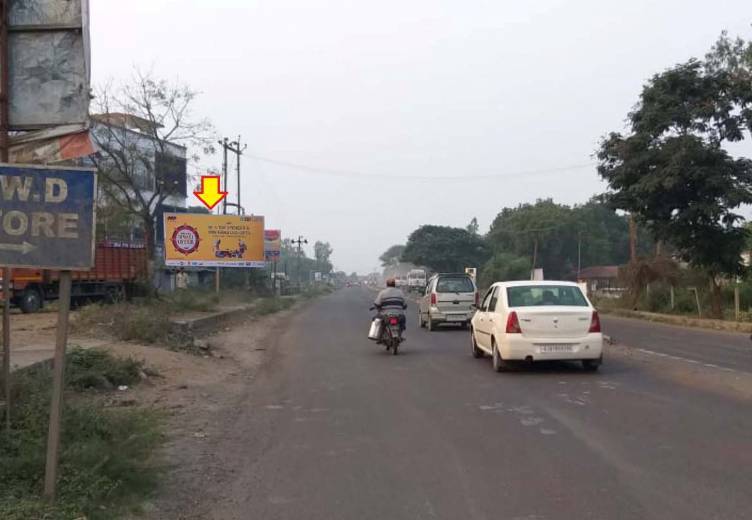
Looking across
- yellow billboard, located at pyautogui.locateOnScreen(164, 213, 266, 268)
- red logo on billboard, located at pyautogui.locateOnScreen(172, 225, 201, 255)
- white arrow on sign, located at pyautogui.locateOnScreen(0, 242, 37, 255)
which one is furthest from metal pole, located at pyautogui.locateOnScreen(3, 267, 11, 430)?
red logo on billboard, located at pyautogui.locateOnScreen(172, 225, 201, 255)

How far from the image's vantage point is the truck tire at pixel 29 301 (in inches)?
1111

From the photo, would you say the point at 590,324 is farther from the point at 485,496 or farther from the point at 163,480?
the point at 163,480

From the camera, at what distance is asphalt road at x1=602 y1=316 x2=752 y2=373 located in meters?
14.3

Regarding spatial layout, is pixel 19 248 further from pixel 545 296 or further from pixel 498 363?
pixel 545 296

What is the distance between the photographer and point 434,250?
100938 mm

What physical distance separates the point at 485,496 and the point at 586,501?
729 mm

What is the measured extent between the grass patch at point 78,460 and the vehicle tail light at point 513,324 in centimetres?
592

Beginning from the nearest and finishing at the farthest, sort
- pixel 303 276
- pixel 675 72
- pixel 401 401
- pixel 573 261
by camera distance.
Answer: pixel 401 401 → pixel 675 72 → pixel 573 261 → pixel 303 276

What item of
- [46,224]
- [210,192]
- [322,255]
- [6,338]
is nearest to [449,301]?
[6,338]

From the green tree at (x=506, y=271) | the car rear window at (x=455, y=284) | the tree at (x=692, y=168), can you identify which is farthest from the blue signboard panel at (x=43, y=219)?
the green tree at (x=506, y=271)

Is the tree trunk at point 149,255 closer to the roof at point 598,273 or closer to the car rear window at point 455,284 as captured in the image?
the car rear window at point 455,284

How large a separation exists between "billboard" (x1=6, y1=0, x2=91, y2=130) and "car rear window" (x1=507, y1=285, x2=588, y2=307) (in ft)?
28.1

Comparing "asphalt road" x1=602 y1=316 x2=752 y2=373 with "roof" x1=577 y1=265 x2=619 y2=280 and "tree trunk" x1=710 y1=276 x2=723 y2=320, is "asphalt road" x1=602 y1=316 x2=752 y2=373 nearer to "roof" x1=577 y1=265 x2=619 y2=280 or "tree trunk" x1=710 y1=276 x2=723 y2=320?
"tree trunk" x1=710 y1=276 x2=723 y2=320

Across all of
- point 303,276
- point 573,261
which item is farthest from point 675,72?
point 303,276
